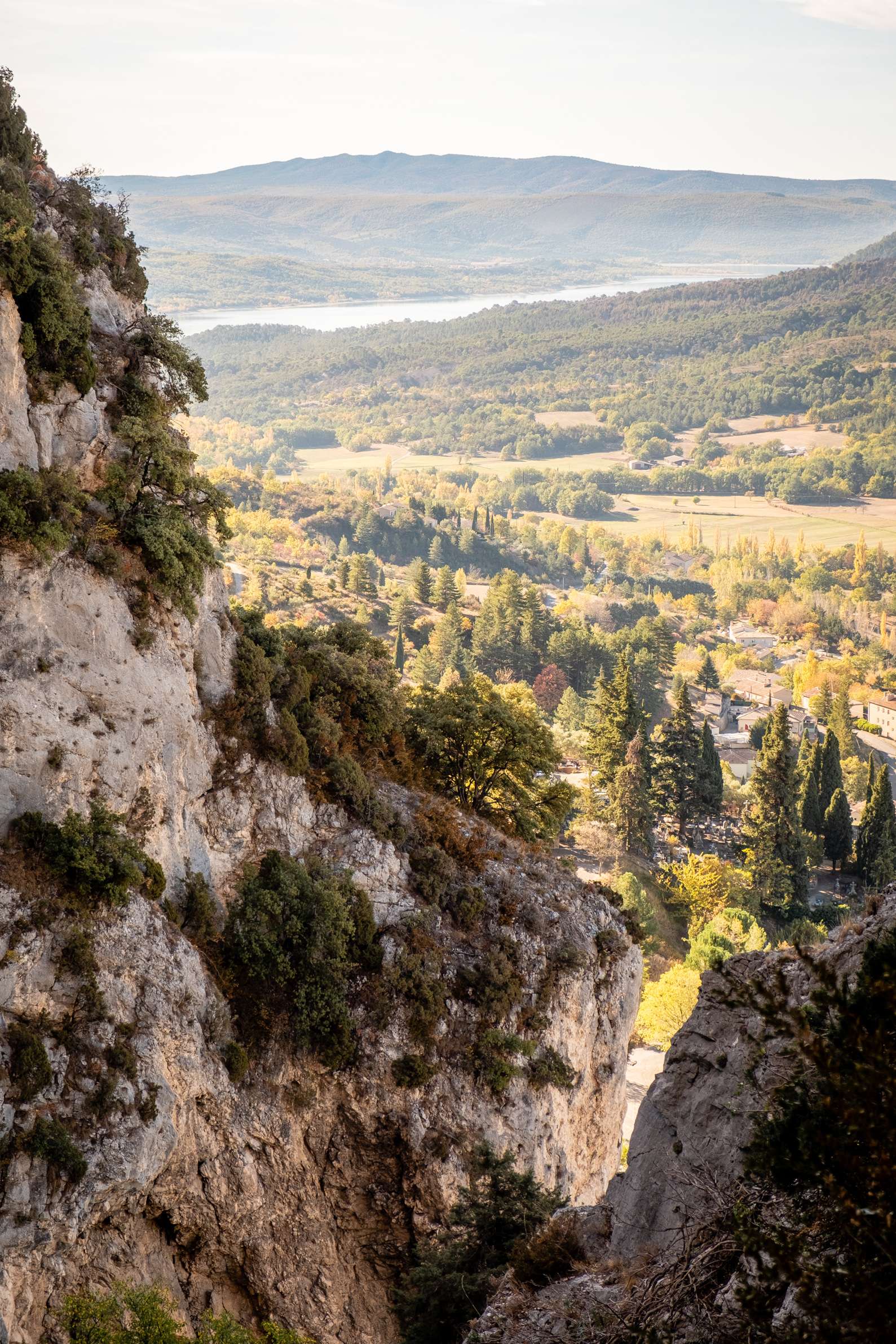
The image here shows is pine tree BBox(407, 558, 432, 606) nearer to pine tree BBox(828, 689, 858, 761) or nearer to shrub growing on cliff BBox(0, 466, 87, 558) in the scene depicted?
pine tree BBox(828, 689, 858, 761)

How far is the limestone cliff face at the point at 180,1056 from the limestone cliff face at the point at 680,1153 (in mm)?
6264

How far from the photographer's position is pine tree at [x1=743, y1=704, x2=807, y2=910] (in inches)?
2965

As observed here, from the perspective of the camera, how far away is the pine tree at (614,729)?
80.6 meters

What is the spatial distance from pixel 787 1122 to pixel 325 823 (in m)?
16.4

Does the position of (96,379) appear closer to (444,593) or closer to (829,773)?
(829,773)

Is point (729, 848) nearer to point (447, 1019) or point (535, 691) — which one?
point (535, 691)

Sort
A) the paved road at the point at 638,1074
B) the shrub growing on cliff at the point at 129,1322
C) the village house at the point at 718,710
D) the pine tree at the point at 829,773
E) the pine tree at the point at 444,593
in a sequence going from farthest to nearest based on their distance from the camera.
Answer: the pine tree at the point at 444,593 → the village house at the point at 718,710 → the pine tree at the point at 829,773 → the paved road at the point at 638,1074 → the shrub growing on cliff at the point at 129,1322

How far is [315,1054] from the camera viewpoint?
24.6 metres

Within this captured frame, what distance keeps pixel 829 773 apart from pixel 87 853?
77.2 meters

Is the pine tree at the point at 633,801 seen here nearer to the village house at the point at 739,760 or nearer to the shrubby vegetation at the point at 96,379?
the village house at the point at 739,760

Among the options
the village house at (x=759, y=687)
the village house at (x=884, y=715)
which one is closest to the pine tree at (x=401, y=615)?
the village house at (x=759, y=687)

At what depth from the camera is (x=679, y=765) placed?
274 ft

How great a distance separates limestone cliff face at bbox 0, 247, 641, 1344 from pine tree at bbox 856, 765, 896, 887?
57.8 m

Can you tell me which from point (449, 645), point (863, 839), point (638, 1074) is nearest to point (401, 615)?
point (449, 645)
